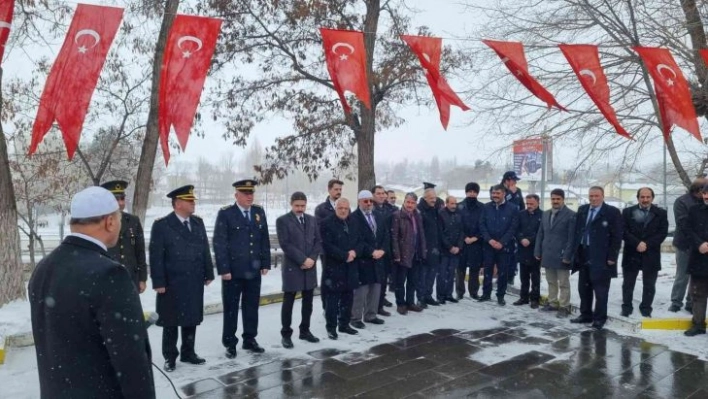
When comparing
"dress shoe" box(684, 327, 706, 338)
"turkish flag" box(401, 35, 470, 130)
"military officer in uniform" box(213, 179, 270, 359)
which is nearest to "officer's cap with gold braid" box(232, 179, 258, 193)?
"military officer in uniform" box(213, 179, 270, 359)

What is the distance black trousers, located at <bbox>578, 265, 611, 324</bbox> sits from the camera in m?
7.18

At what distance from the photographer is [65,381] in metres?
2.27

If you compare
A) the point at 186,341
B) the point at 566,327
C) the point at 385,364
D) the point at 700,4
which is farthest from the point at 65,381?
the point at 700,4

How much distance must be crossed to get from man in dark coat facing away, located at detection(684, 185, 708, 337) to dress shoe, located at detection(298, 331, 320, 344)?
15.5ft

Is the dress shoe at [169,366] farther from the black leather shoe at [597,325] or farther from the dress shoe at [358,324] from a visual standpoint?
the black leather shoe at [597,325]

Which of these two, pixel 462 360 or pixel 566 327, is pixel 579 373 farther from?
pixel 566 327

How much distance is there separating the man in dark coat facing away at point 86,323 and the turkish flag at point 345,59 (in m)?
4.69

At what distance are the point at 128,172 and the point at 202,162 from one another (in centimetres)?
4446

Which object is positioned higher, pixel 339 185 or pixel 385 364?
pixel 339 185

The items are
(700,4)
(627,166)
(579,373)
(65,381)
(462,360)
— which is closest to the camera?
(65,381)

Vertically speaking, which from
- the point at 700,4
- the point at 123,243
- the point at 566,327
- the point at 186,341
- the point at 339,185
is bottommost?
the point at 566,327

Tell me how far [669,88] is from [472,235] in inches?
139

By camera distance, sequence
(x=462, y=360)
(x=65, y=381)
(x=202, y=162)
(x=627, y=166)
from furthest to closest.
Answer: (x=202, y=162) → (x=627, y=166) → (x=462, y=360) → (x=65, y=381)

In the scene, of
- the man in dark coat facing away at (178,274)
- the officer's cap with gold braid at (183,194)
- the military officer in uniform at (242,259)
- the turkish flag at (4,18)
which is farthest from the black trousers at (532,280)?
the turkish flag at (4,18)
